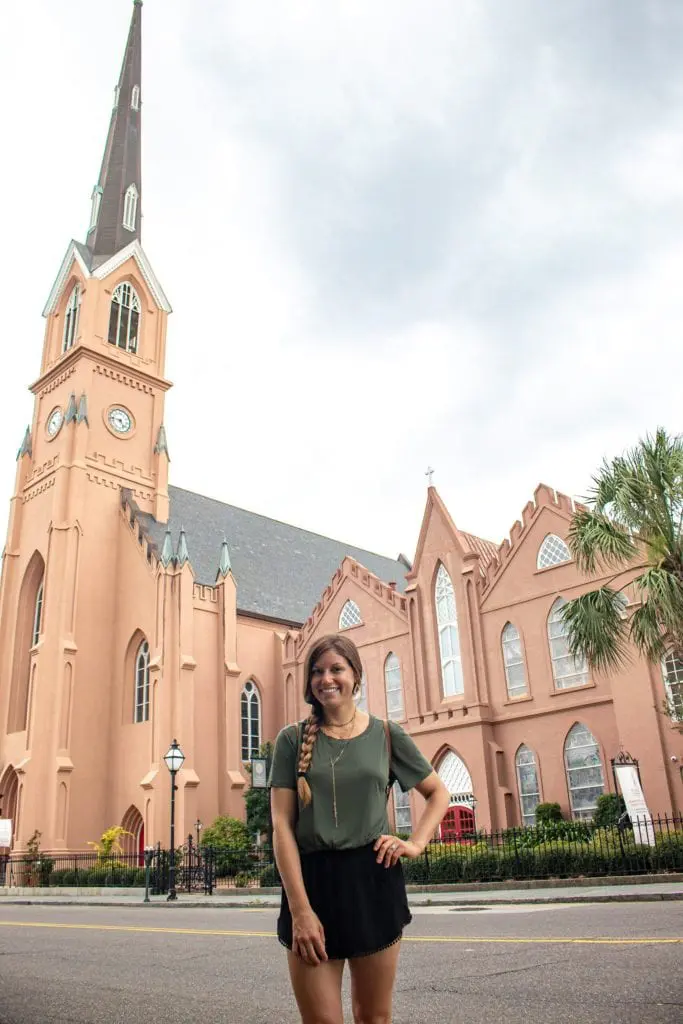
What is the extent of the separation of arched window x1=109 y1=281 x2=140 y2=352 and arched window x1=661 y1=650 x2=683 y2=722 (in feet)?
99.3

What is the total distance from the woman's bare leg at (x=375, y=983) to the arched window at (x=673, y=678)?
898 inches

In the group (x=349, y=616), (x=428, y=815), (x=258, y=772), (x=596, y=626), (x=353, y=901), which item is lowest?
(x=353, y=901)

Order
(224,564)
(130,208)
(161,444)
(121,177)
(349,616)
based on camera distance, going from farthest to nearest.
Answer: (121,177)
(130,208)
(161,444)
(224,564)
(349,616)

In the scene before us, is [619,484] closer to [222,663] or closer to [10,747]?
[222,663]

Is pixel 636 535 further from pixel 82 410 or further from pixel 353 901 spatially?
pixel 82 410

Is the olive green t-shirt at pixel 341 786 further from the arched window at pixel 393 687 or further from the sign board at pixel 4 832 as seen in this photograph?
the sign board at pixel 4 832

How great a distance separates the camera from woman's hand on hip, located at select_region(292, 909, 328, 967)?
288cm

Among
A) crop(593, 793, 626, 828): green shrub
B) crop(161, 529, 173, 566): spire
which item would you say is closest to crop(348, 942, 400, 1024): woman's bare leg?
crop(593, 793, 626, 828): green shrub

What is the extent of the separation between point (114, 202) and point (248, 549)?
2127cm

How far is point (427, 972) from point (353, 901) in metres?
5.01

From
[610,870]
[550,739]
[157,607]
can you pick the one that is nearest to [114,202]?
[157,607]

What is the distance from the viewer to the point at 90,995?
6.95 m

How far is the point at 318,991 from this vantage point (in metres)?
2.90

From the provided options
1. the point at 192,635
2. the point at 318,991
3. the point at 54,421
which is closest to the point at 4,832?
the point at 192,635
